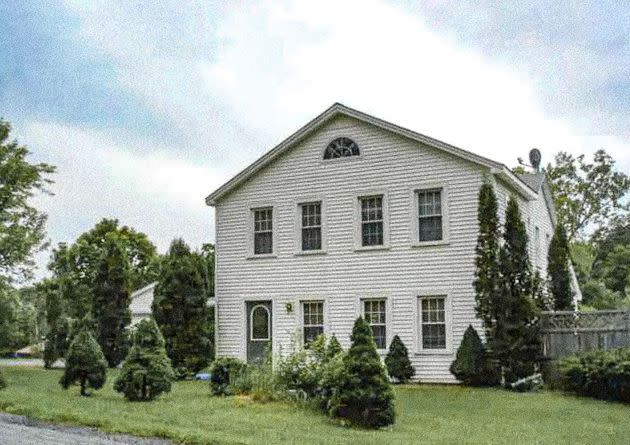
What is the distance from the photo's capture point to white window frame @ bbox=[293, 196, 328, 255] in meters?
22.7

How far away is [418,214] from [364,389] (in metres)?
10.1

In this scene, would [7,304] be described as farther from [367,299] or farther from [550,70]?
[550,70]

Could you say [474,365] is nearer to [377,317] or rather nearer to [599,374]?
[377,317]

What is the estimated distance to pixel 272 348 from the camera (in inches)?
902

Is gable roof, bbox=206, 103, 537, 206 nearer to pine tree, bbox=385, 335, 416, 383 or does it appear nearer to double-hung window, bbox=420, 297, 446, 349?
double-hung window, bbox=420, 297, 446, 349

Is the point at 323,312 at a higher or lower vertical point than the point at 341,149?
lower

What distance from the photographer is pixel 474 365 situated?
773 inches

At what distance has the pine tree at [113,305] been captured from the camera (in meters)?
29.6

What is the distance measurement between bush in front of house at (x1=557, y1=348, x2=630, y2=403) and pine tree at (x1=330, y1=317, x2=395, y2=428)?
6.52 meters

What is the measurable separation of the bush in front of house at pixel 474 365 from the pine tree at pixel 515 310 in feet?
1.16

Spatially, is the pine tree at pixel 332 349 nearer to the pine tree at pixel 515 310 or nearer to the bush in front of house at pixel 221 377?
the bush in front of house at pixel 221 377

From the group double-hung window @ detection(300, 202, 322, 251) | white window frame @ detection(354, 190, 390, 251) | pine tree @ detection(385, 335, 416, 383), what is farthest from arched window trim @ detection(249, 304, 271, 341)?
pine tree @ detection(385, 335, 416, 383)

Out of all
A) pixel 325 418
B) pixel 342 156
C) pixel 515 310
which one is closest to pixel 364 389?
pixel 325 418

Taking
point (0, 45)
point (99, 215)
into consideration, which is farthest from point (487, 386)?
point (99, 215)
